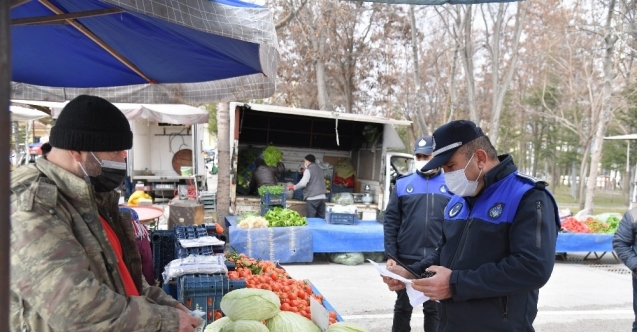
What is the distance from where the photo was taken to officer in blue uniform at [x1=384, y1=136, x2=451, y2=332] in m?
4.61

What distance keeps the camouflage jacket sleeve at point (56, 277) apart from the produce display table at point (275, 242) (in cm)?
718

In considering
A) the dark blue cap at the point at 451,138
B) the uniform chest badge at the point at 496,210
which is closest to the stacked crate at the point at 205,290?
the dark blue cap at the point at 451,138

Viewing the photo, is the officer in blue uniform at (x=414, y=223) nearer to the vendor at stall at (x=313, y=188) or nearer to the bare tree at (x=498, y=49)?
the vendor at stall at (x=313, y=188)

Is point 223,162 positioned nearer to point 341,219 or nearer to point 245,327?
point 341,219

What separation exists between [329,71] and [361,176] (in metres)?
11.0

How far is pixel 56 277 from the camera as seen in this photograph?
1.68 meters

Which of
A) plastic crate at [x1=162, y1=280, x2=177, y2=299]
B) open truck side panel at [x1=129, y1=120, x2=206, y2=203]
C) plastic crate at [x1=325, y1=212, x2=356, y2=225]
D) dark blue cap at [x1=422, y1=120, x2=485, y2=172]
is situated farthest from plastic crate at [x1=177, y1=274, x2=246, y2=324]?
open truck side panel at [x1=129, y1=120, x2=206, y2=203]

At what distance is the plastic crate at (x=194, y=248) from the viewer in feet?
13.5

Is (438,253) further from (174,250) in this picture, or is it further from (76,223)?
(174,250)

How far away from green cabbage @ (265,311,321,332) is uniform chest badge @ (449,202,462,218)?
117 centimetres

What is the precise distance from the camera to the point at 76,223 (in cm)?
185

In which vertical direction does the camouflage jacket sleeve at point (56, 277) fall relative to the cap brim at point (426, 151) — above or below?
below

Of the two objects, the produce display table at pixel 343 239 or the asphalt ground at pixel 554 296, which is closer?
the asphalt ground at pixel 554 296

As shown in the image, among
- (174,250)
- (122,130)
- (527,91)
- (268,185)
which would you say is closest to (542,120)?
(527,91)
